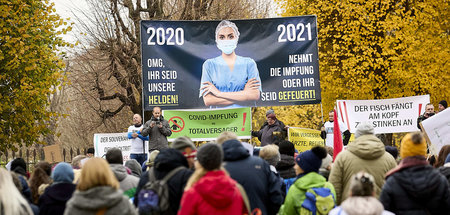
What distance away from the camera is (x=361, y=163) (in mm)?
8203

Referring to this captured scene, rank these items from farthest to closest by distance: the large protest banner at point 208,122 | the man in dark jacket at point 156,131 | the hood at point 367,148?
the large protest banner at point 208,122 < the man in dark jacket at point 156,131 < the hood at point 367,148

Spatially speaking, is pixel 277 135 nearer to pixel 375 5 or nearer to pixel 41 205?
pixel 41 205

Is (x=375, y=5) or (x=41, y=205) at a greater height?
(x=375, y=5)

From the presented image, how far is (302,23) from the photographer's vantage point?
1730 centimetres

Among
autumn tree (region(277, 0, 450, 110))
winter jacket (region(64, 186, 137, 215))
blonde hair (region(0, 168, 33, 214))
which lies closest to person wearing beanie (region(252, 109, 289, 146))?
blonde hair (region(0, 168, 33, 214))

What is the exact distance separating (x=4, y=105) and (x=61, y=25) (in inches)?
134

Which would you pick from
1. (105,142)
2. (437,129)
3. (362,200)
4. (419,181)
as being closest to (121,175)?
(362,200)

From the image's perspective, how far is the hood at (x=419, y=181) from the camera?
266 inches

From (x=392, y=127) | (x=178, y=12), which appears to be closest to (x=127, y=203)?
(x=392, y=127)

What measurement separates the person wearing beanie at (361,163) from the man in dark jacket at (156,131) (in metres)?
7.22

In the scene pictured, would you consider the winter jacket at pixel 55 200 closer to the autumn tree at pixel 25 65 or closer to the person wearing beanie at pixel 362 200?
the person wearing beanie at pixel 362 200

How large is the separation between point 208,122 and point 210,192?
1098 centimetres

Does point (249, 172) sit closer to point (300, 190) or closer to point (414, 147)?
point (300, 190)

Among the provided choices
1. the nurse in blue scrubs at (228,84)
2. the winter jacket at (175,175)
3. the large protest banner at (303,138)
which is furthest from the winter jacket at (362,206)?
the nurse in blue scrubs at (228,84)
